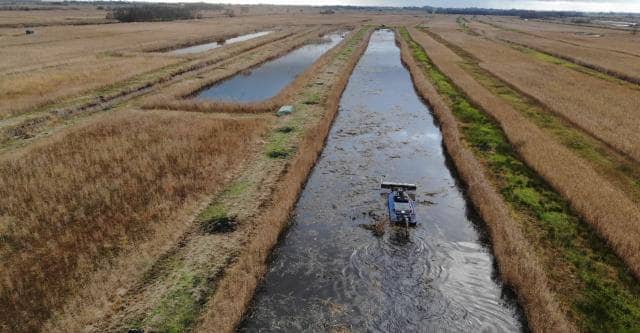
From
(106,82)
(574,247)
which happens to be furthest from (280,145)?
(106,82)

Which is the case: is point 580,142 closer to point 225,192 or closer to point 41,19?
point 225,192

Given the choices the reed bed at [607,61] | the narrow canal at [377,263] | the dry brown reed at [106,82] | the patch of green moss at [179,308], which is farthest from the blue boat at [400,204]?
the reed bed at [607,61]

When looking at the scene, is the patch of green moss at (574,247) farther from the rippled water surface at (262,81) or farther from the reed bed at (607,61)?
the reed bed at (607,61)

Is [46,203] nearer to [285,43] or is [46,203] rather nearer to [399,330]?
[399,330]

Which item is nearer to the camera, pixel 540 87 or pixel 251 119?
pixel 251 119

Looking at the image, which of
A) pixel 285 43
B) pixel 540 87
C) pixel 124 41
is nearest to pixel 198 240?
pixel 540 87

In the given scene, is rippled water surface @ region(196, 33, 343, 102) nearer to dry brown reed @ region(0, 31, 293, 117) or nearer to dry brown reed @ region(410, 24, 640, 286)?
dry brown reed @ region(0, 31, 293, 117)

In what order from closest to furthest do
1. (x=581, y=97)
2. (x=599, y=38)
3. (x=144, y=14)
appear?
(x=581, y=97), (x=599, y=38), (x=144, y=14)
